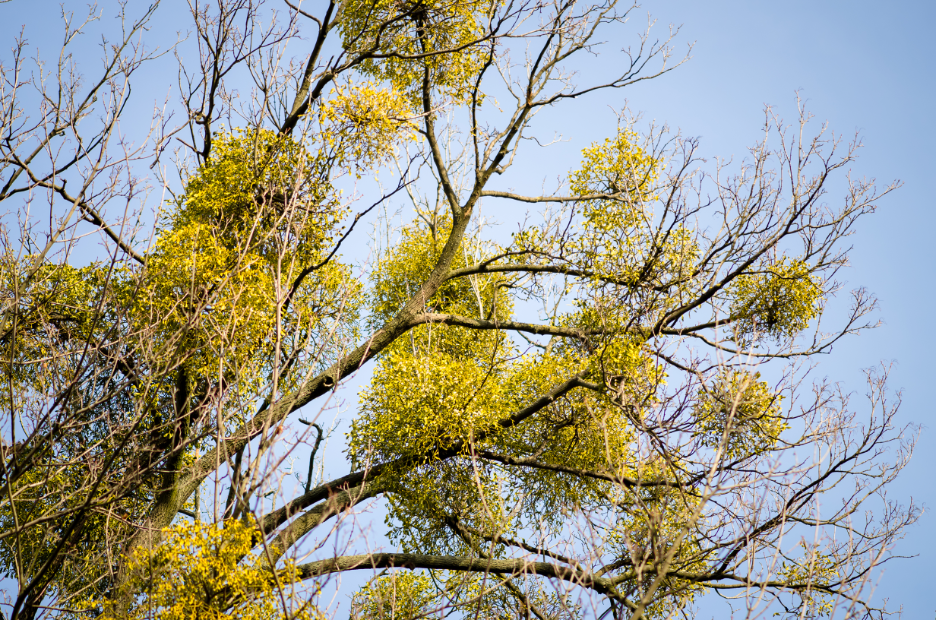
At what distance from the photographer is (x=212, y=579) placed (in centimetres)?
452

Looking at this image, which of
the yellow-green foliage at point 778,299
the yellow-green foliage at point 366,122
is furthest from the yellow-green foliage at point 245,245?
the yellow-green foliage at point 778,299

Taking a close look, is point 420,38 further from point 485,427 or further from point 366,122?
point 485,427

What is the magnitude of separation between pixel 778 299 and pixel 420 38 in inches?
203

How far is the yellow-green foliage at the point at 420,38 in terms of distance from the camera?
27.5 feet

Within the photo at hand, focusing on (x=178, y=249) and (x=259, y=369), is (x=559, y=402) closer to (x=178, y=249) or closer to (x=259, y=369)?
(x=259, y=369)

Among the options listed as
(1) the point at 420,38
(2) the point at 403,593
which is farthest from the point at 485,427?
(1) the point at 420,38

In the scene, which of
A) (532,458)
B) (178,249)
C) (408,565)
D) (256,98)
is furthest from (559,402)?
(256,98)

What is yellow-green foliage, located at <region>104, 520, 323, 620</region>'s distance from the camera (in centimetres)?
446

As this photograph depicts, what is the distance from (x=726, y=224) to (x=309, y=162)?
175 inches

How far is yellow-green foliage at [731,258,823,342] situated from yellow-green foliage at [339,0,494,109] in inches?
164

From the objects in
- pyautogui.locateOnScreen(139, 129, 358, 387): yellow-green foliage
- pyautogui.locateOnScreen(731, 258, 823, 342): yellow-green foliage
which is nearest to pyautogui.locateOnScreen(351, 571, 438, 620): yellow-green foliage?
pyautogui.locateOnScreen(139, 129, 358, 387): yellow-green foliage

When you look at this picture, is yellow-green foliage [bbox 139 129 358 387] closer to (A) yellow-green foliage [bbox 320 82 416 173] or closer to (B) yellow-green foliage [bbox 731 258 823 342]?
(A) yellow-green foliage [bbox 320 82 416 173]

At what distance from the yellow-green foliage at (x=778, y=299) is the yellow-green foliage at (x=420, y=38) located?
417 cm

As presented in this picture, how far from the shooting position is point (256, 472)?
11.4 feet
